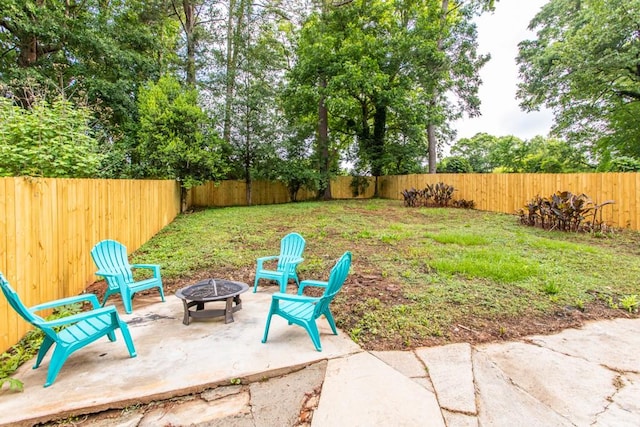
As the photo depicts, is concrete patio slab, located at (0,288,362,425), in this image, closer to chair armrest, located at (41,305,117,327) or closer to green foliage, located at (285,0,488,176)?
chair armrest, located at (41,305,117,327)

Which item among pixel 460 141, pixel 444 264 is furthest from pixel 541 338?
pixel 460 141

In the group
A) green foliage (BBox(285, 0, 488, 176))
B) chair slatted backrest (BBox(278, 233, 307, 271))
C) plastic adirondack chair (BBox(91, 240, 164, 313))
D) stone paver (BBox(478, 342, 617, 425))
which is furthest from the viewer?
green foliage (BBox(285, 0, 488, 176))

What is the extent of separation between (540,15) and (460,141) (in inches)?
490

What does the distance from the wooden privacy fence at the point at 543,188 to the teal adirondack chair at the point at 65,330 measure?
32.0ft

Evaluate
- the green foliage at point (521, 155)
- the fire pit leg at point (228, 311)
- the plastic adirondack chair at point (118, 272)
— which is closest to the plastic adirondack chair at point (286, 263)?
the fire pit leg at point (228, 311)

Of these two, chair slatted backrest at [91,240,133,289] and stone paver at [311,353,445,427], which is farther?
chair slatted backrest at [91,240,133,289]

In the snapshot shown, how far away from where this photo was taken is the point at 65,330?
7.86 feet

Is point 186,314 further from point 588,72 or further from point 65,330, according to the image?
point 588,72

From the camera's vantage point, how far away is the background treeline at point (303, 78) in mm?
10336

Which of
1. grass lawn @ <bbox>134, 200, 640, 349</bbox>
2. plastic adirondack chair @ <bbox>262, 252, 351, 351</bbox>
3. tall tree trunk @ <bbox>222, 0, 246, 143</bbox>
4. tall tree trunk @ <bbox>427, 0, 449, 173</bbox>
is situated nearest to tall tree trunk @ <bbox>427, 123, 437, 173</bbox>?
tall tree trunk @ <bbox>427, 0, 449, 173</bbox>

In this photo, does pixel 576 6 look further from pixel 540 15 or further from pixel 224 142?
pixel 224 142

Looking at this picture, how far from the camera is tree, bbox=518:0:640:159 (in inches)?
423

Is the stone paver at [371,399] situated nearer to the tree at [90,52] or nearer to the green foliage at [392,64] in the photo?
the tree at [90,52]

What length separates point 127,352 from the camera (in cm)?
255
